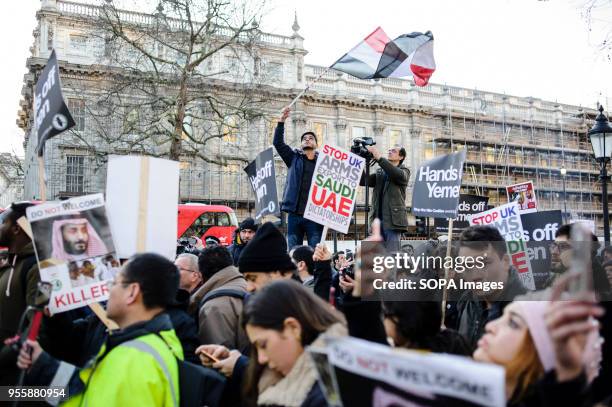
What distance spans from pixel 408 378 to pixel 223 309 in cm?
237

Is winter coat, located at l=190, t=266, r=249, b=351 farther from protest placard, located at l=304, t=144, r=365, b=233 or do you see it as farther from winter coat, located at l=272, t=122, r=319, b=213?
winter coat, located at l=272, t=122, r=319, b=213

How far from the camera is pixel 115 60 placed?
20.1 metres

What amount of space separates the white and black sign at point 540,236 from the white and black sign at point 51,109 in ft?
15.1

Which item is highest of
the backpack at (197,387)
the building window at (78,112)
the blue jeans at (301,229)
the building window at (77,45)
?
the building window at (77,45)

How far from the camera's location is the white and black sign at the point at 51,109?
12.5 feet

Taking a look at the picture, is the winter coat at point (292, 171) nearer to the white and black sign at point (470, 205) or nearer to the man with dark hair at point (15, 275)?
the white and black sign at point (470, 205)

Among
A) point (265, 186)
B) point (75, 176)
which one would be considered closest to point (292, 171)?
point (265, 186)

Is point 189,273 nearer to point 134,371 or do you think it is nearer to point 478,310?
point 134,371

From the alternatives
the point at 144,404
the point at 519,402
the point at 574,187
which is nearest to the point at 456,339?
the point at 519,402

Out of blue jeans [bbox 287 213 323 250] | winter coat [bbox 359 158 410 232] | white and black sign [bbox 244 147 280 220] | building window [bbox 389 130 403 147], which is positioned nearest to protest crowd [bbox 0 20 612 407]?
white and black sign [bbox 244 147 280 220]

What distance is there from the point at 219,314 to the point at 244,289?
1.22 ft

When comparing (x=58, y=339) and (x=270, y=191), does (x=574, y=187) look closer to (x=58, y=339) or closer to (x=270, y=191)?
(x=270, y=191)

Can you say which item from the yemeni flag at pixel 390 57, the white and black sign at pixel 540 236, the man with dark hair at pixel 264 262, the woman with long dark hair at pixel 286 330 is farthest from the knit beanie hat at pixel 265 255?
the yemeni flag at pixel 390 57

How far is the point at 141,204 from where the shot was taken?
3.46 m
